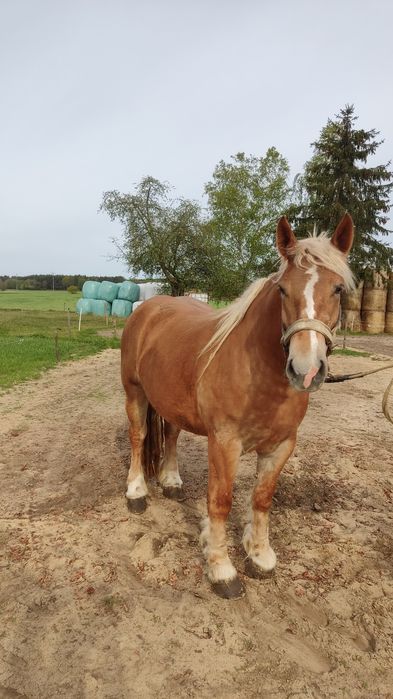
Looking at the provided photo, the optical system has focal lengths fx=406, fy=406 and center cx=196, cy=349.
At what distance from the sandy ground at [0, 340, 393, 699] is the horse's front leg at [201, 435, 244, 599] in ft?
0.30

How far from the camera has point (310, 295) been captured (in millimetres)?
1939

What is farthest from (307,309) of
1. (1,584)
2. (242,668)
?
(1,584)

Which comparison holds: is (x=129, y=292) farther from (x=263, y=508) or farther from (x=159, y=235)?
(x=263, y=508)

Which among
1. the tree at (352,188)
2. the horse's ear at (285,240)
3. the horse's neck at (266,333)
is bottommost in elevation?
the horse's neck at (266,333)

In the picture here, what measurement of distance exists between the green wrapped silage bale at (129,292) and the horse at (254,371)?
29381 mm

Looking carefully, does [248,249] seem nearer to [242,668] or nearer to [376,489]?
[376,489]

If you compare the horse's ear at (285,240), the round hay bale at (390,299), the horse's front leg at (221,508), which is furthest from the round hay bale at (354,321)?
the horse's ear at (285,240)

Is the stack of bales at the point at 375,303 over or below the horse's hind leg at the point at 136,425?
over

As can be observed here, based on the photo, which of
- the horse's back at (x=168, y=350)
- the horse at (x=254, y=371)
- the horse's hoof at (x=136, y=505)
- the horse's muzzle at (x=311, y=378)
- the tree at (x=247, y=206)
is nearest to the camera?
the horse's muzzle at (x=311, y=378)

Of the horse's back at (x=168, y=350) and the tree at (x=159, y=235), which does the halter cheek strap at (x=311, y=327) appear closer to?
the horse's back at (x=168, y=350)

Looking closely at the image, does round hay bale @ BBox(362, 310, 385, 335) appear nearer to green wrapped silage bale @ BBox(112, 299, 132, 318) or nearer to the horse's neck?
green wrapped silage bale @ BBox(112, 299, 132, 318)

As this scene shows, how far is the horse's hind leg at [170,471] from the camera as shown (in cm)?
381

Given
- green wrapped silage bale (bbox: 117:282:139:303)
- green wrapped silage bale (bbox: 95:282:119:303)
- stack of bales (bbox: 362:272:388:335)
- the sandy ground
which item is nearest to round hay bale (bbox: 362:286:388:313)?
stack of bales (bbox: 362:272:388:335)

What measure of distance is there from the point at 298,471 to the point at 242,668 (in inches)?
101
